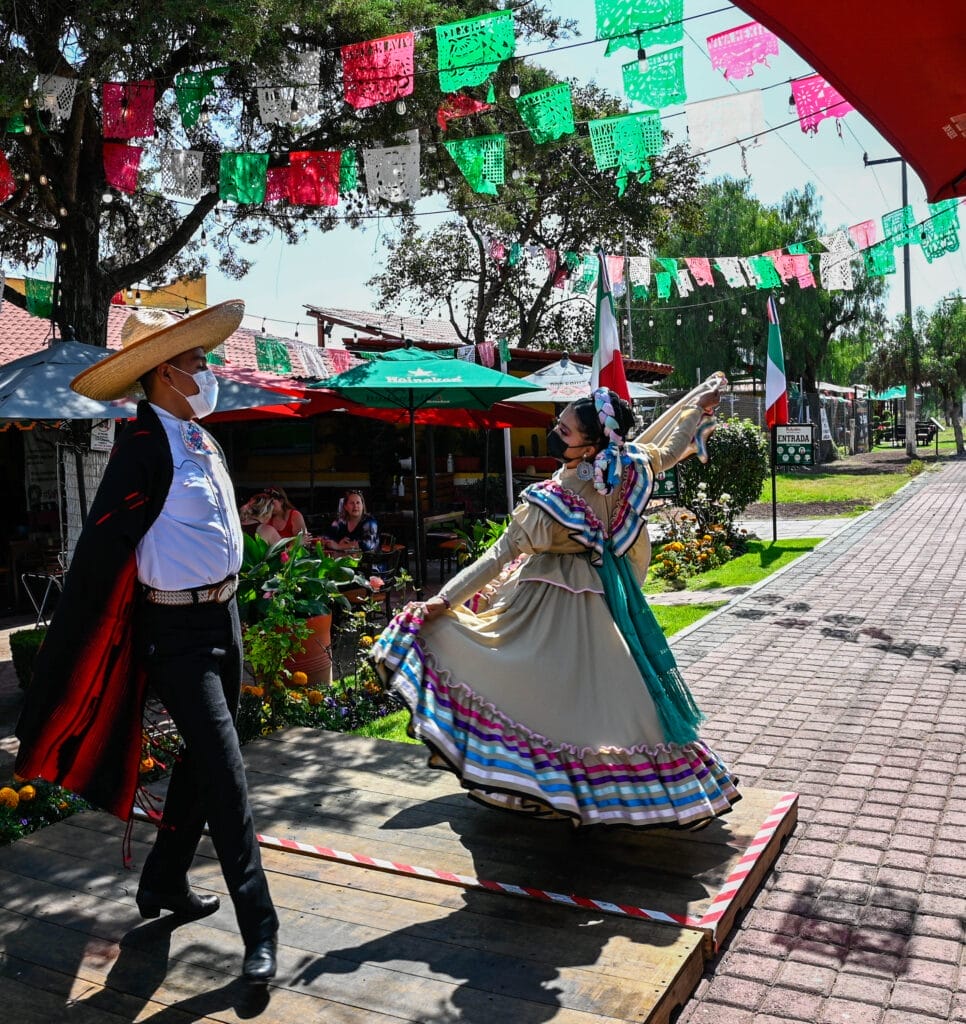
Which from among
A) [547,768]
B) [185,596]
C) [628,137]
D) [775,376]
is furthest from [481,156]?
[185,596]

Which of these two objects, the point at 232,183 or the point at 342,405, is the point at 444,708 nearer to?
the point at 232,183

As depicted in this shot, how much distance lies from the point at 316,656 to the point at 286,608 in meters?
0.53

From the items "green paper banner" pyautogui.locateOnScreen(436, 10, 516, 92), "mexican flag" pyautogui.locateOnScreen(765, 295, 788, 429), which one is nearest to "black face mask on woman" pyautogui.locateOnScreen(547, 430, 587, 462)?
"green paper banner" pyautogui.locateOnScreen(436, 10, 516, 92)

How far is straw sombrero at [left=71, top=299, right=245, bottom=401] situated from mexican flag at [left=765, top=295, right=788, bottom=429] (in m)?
11.0

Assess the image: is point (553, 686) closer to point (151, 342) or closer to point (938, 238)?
point (151, 342)

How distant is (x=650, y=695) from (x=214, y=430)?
15.0 m

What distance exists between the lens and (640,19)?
25.3 ft

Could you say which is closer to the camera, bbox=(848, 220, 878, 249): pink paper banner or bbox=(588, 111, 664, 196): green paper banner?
bbox=(588, 111, 664, 196): green paper banner

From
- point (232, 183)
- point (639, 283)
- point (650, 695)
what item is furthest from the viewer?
point (639, 283)

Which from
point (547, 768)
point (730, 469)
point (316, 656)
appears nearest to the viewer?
point (547, 768)

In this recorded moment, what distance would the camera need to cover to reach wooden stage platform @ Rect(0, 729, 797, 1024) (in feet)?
9.41

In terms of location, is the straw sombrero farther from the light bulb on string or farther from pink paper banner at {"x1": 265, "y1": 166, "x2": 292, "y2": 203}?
pink paper banner at {"x1": 265, "y1": 166, "x2": 292, "y2": 203}

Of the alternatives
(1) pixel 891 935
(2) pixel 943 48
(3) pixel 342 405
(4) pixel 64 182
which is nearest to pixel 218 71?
(4) pixel 64 182

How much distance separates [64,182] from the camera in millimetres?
8688
